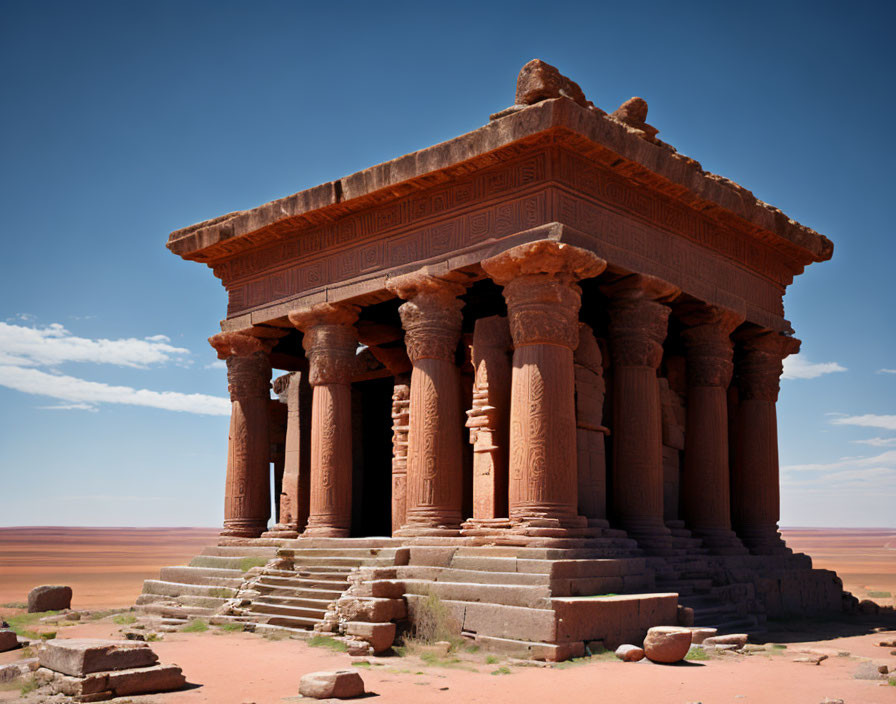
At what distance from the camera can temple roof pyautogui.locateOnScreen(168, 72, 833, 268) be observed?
14.2 metres

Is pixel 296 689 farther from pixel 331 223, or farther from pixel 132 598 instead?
pixel 132 598

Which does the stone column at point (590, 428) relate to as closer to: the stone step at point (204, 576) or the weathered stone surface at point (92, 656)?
the stone step at point (204, 576)

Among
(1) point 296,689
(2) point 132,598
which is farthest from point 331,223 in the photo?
(2) point 132,598

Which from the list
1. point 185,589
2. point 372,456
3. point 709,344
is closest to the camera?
point 185,589

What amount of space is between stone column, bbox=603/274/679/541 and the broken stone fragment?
3409 millimetres

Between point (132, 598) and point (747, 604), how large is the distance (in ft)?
56.9

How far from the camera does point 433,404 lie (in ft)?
51.3

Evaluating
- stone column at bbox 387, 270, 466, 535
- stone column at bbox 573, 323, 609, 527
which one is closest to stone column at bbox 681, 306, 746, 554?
stone column at bbox 573, 323, 609, 527

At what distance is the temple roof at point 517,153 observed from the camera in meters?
14.2

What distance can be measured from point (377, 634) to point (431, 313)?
5.64 meters

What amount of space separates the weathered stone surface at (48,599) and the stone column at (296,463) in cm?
439

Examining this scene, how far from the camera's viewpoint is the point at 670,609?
12.9 m

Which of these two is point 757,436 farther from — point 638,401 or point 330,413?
point 330,413

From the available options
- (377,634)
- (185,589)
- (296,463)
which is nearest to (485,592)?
(377,634)
